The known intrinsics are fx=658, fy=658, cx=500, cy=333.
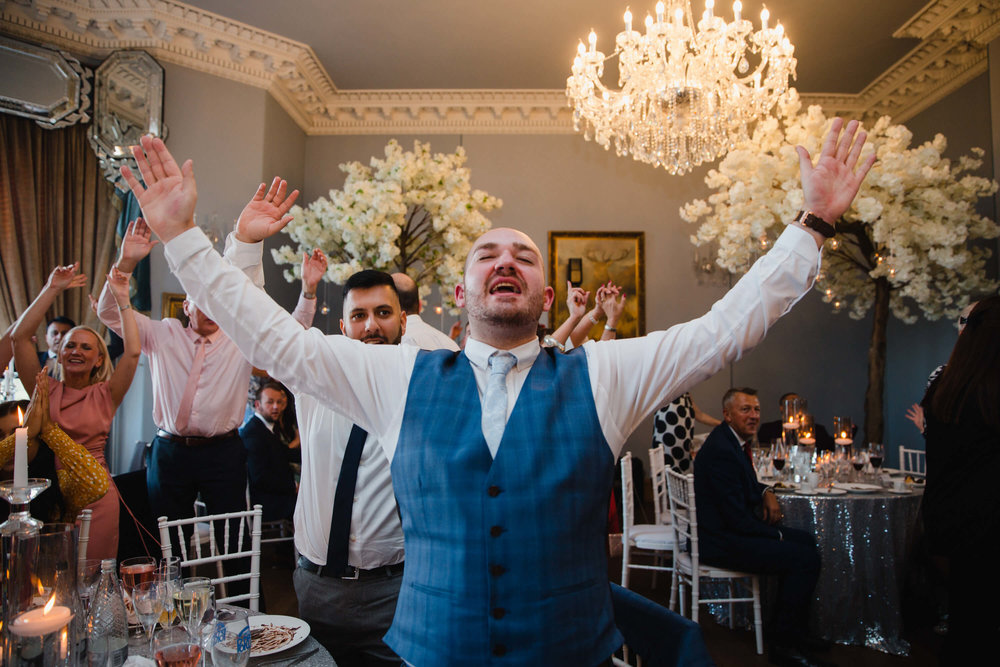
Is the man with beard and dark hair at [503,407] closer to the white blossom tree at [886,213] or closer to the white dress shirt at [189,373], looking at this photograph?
the white dress shirt at [189,373]

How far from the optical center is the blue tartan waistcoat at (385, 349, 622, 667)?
1143 millimetres

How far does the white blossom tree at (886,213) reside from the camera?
430 centimetres

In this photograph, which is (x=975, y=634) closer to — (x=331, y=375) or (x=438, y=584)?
(x=438, y=584)

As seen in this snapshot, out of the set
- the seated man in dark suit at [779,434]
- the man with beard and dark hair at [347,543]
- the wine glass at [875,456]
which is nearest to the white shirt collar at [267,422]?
the man with beard and dark hair at [347,543]

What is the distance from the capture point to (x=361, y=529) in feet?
5.76

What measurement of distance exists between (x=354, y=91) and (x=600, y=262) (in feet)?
9.71

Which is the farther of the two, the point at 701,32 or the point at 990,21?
the point at 990,21

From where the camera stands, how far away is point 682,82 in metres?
3.87

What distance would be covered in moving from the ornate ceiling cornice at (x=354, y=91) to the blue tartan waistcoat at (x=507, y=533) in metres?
5.01

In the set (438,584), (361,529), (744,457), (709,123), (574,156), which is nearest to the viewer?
(438,584)

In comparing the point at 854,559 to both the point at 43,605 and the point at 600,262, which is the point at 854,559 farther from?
the point at 600,262

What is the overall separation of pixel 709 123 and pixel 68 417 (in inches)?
154

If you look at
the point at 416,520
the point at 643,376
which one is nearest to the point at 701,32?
the point at 643,376

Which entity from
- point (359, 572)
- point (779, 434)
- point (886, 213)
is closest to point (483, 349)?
Answer: point (359, 572)
